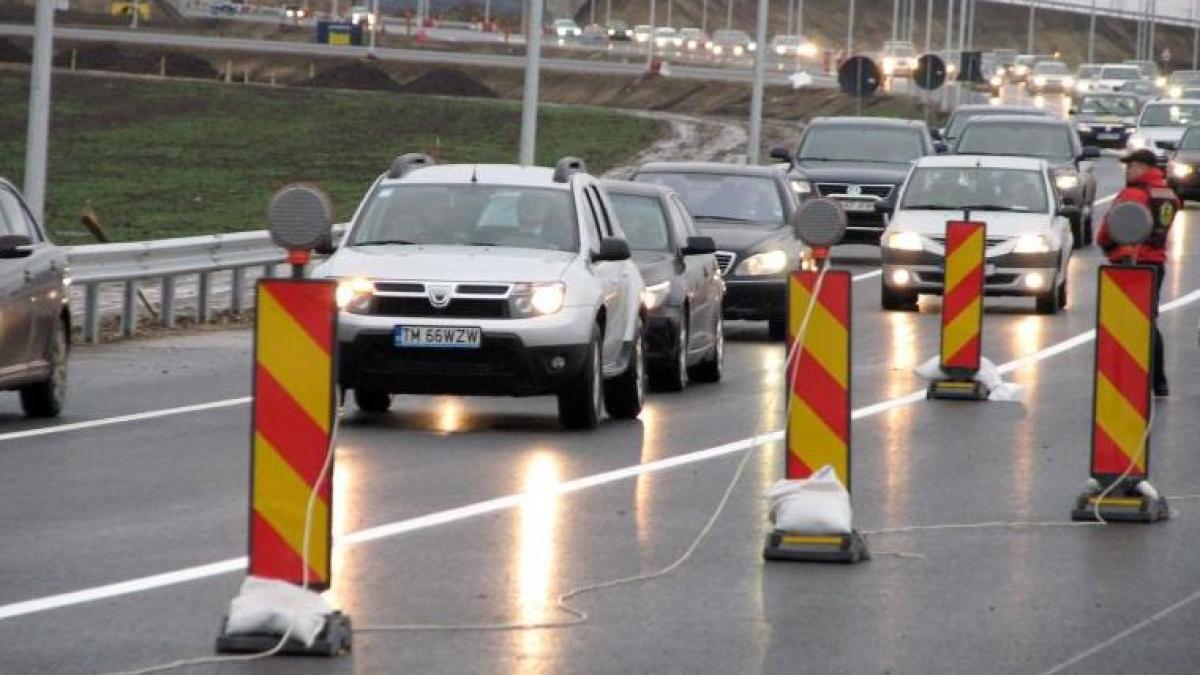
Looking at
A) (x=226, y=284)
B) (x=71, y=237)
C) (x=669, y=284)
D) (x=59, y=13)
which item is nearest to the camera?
(x=669, y=284)

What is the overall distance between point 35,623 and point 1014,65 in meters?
146

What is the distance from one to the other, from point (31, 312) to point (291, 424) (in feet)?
29.2

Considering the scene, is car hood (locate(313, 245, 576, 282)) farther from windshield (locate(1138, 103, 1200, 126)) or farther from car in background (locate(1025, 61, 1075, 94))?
car in background (locate(1025, 61, 1075, 94))

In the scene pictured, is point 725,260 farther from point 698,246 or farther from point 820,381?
point 820,381

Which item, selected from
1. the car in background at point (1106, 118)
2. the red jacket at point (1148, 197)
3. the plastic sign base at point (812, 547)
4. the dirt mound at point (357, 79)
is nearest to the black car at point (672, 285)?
the red jacket at point (1148, 197)

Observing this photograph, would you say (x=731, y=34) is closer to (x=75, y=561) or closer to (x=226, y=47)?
(x=226, y=47)

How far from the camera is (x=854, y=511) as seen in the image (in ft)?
47.0

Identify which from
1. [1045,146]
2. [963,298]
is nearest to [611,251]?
[963,298]

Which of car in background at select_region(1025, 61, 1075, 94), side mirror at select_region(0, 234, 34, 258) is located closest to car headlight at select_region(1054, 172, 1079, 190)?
side mirror at select_region(0, 234, 34, 258)

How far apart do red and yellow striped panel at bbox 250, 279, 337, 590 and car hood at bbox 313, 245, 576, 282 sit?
810cm

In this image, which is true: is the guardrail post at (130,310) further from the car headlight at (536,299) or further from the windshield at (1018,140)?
the windshield at (1018,140)

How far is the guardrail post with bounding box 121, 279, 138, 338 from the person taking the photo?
2658 centimetres

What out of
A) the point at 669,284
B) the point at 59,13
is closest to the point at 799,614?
the point at 669,284

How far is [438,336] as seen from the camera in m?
18.0
